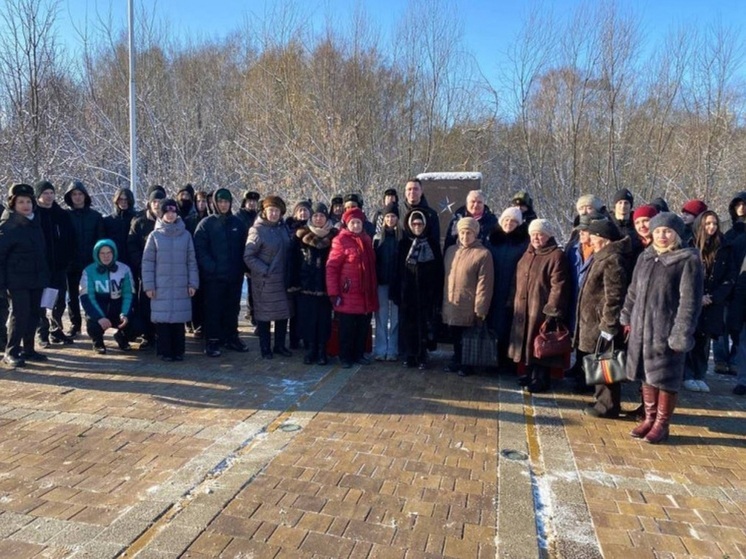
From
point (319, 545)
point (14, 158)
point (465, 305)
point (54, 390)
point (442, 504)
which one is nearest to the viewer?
point (319, 545)

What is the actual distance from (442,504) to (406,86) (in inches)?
559

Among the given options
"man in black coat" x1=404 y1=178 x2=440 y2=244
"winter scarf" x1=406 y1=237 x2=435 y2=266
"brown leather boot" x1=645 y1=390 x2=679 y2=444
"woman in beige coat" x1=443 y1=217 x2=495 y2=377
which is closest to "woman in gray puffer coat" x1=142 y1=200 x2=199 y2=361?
"winter scarf" x1=406 y1=237 x2=435 y2=266

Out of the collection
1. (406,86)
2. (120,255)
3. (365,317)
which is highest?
(406,86)

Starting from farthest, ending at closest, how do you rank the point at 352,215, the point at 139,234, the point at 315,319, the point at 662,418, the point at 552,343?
the point at 139,234 < the point at 315,319 < the point at 352,215 < the point at 552,343 < the point at 662,418

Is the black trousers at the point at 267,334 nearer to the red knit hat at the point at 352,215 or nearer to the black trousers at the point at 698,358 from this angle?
the red knit hat at the point at 352,215

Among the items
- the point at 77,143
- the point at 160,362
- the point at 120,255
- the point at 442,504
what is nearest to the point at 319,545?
the point at 442,504

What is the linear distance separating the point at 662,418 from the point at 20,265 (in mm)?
6927

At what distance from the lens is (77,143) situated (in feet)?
61.8

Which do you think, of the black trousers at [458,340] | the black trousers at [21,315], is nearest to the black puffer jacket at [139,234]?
the black trousers at [21,315]

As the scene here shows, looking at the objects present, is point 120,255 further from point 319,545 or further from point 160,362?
point 319,545

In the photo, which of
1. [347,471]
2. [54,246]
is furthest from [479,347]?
[54,246]

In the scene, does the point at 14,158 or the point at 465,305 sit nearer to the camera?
the point at 465,305

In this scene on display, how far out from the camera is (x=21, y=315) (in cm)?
634

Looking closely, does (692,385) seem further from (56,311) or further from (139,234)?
(56,311)
